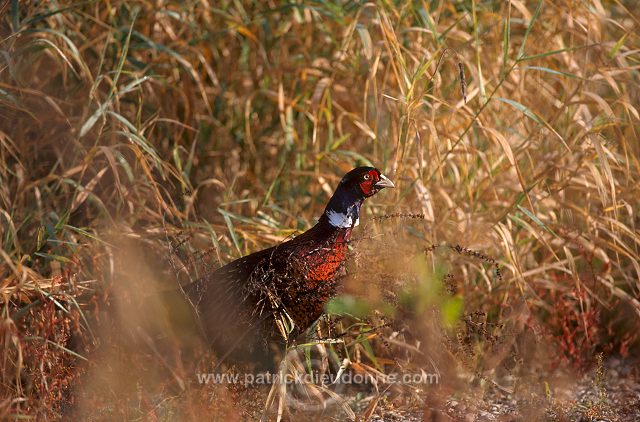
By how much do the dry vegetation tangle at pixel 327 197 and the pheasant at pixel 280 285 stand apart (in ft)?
0.28

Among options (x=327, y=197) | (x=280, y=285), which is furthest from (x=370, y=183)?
(x=327, y=197)

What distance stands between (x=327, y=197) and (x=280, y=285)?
3.34 ft

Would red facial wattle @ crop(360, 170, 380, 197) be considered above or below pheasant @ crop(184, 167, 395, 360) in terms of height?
above

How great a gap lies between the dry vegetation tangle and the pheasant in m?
0.09

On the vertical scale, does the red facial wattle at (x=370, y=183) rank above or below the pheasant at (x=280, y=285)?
above

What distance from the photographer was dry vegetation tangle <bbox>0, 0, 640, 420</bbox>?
9.65 ft

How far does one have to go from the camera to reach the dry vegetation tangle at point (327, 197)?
294 cm

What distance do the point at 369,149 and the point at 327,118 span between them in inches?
13.8

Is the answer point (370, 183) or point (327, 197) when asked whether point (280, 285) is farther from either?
point (327, 197)

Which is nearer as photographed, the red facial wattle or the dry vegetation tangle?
the dry vegetation tangle

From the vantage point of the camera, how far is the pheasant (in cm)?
290

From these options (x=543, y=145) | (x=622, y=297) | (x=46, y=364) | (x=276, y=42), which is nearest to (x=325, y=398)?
(x=46, y=364)

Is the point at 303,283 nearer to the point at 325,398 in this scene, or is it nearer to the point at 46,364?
the point at 325,398

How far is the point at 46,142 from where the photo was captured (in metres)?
3.64
